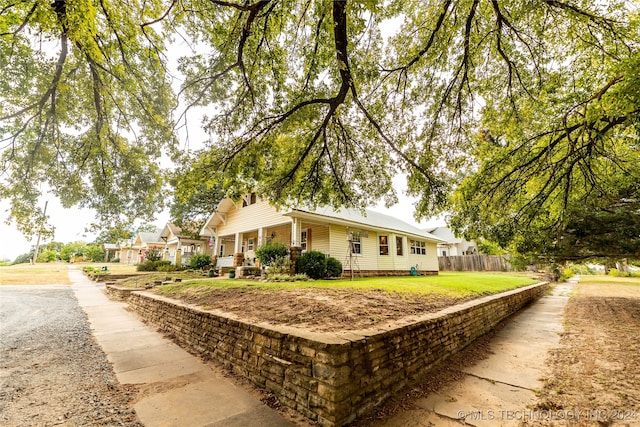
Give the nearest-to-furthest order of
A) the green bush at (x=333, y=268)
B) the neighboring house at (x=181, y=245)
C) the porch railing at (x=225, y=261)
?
the green bush at (x=333, y=268), the porch railing at (x=225, y=261), the neighboring house at (x=181, y=245)

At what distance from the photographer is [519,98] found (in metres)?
5.88

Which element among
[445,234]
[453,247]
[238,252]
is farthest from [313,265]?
[453,247]

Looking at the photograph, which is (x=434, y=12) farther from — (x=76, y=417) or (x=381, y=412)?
(x=76, y=417)

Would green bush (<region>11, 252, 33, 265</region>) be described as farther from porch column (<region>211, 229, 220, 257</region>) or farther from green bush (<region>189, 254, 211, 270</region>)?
porch column (<region>211, 229, 220, 257</region>)

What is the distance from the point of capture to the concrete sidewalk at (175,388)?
2.84m

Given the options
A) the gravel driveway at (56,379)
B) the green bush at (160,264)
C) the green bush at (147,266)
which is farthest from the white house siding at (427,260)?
the green bush at (147,266)

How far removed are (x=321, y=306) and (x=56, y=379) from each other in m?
4.02

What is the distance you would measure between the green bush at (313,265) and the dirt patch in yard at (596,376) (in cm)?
811

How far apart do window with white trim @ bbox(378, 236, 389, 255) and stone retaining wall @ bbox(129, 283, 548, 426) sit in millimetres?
11772

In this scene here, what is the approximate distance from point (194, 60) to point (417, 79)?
16.3 feet

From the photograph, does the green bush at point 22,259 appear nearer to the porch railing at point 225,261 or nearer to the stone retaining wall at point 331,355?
the porch railing at point 225,261

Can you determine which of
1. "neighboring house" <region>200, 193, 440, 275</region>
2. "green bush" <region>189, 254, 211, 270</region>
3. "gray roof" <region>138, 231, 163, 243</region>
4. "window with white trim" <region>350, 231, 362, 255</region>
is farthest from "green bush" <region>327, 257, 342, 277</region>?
"gray roof" <region>138, 231, 163, 243</region>

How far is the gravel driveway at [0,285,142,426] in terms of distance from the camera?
2815 mm

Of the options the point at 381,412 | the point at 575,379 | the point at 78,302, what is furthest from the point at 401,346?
the point at 78,302
